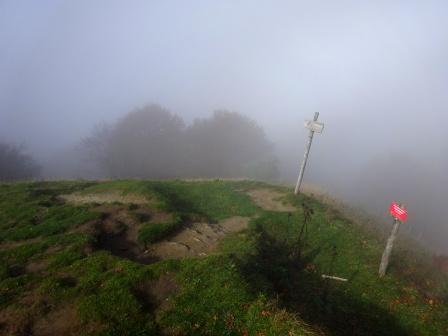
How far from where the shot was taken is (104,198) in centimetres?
2150

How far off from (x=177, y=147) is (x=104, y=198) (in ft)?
202

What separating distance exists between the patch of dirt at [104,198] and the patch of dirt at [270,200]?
7.87 m

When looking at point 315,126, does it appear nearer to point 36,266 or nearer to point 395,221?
point 395,221

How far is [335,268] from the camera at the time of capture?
15383 millimetres

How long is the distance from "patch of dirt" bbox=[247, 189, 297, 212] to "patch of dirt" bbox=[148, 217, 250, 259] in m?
4.05

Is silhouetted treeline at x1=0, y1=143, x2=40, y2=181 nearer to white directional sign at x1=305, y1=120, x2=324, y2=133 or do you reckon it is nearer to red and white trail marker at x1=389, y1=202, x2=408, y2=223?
white directional sign at x1=305, y1=120, x2=324, y2=133

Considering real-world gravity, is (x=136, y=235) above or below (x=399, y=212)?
below

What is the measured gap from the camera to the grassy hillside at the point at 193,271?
9359mm

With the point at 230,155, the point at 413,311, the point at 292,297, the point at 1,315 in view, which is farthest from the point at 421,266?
the point at 230,155

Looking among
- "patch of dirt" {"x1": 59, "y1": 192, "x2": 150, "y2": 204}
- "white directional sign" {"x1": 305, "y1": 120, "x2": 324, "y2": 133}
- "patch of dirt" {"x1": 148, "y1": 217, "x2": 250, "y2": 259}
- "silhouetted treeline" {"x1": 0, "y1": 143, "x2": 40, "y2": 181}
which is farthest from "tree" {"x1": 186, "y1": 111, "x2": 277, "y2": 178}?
"patch of dirt" {"x1": 148, "y1": 217, "x2": 250, "y2": 259}

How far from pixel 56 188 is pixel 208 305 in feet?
59.2

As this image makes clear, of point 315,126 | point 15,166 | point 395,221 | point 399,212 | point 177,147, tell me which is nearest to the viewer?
point 399,212

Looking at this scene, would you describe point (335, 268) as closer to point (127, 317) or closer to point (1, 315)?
point (127, 317)

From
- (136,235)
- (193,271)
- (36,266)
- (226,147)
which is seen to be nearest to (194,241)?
(136,235)
